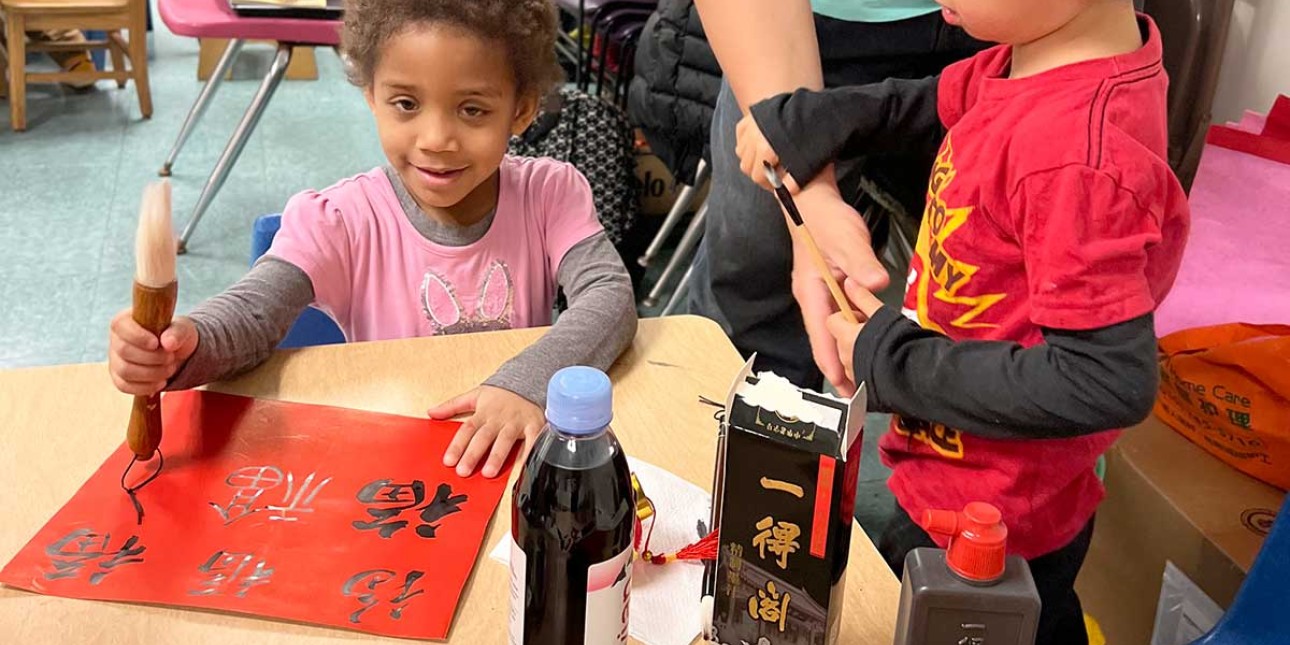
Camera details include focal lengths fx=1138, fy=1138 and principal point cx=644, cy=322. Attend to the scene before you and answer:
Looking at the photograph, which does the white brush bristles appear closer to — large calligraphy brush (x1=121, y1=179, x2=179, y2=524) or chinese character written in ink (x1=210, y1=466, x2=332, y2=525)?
large calligraphy brush (x1=121, y1=179, x2=179, y2=524)

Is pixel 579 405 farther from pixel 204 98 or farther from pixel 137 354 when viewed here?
pixel 204 98

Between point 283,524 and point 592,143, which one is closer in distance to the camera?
point 283,524

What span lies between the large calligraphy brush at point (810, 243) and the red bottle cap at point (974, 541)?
0.32 m

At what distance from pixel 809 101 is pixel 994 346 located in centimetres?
31

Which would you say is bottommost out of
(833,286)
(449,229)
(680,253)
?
(680,253)

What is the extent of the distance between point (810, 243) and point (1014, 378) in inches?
7.5

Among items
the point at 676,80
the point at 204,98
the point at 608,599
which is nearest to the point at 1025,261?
the point at 608,599

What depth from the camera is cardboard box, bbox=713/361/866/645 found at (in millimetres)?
582

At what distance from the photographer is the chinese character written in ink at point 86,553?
0.74m

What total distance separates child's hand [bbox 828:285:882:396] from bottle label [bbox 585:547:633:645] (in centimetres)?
33

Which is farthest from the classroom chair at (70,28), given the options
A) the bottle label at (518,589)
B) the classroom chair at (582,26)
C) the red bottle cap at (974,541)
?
the red bottle cap at (974,541)

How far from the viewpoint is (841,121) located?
3.34 feet

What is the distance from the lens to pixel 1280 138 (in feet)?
5.34

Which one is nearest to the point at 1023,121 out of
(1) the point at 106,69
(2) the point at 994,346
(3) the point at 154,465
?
(2) the point at 994,346
